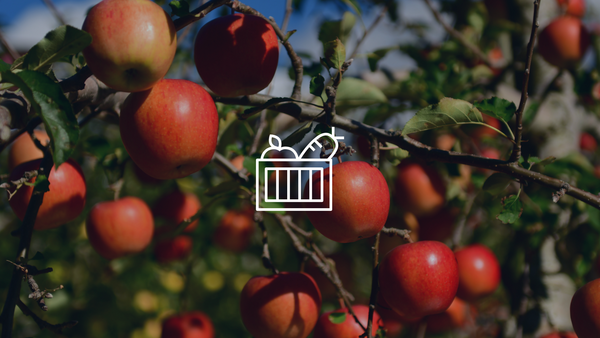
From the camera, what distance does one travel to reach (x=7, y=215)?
6.72 feet

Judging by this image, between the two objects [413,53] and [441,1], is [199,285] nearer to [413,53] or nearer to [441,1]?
[413,53]

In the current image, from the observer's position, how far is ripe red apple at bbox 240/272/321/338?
0.82 meters

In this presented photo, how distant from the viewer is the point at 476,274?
1.19 m

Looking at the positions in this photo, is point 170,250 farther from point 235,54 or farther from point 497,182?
point 497,182

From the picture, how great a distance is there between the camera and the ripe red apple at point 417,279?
719 mm

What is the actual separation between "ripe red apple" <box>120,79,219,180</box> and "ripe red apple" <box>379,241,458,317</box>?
1.29 feet

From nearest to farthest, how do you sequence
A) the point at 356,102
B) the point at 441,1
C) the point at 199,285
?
the point at 356,102 < the point at 441,1 < the point at 199,285

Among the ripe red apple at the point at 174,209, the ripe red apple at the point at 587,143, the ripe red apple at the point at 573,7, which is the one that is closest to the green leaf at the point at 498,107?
the ripe red apple at the point at 174,209

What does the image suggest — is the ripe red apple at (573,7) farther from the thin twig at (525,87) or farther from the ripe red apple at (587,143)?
the thin twig at (525,87)

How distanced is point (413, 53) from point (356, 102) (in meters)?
0.43

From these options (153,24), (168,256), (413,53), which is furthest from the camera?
(168,256)

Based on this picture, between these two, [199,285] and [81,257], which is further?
[199,285]

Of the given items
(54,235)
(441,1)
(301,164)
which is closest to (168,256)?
(301,164)

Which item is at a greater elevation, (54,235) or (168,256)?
(168,256)
